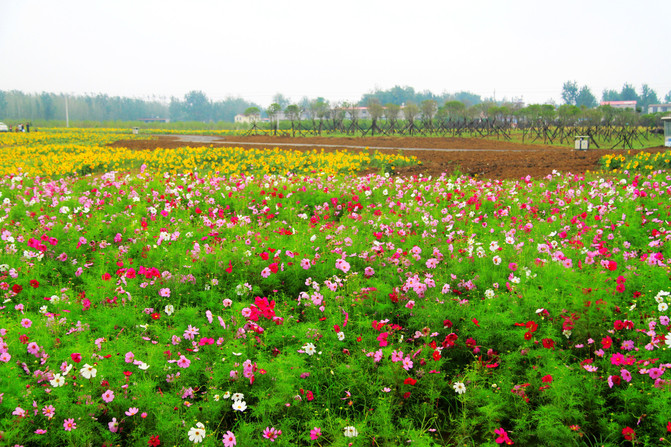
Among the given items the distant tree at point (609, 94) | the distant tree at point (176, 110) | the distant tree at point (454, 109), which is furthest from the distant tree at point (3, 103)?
the distant tree at point (609, 94)

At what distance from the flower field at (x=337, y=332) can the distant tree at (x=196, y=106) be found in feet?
389

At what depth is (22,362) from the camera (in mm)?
2857

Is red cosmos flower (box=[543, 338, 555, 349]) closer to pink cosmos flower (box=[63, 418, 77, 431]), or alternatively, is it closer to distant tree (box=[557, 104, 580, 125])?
pink cosmos flower (box=[63, 418, 77, 431])

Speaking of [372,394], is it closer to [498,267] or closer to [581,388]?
[581,388]

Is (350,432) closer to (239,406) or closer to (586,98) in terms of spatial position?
(239,406)

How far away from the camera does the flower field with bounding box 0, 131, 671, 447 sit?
2.59 m

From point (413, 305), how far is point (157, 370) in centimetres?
191

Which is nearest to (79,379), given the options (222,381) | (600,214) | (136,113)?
(222,381)

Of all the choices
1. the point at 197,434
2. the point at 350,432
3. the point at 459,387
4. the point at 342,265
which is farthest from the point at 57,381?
the point at 459,387

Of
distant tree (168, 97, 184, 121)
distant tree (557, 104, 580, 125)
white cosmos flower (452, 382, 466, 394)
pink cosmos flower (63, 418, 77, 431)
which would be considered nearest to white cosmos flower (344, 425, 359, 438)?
white cosmos flower (452, 382, 466, 394)

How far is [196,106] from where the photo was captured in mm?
120312

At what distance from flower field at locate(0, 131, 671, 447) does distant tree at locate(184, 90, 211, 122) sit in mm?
118680

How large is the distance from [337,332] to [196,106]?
415ft

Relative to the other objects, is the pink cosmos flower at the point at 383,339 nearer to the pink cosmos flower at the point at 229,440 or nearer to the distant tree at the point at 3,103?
the pink cosmos flower at the point at 229,440
